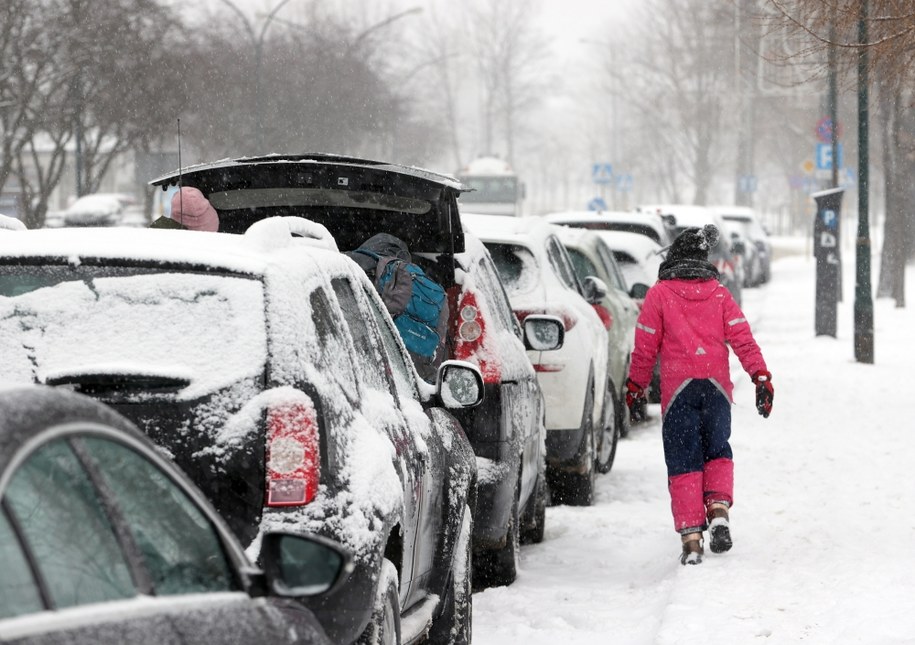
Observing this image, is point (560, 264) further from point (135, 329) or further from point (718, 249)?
point (718, 249)

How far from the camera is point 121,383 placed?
3930 millimetres

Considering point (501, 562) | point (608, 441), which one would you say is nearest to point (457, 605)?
point (501, 562)

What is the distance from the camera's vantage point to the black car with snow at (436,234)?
7133 millimetres

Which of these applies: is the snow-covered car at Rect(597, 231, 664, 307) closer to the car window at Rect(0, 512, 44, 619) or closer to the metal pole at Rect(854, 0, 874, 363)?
the metal pole at Rect(854, 0, 874, 363)

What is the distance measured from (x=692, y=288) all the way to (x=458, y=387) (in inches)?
109

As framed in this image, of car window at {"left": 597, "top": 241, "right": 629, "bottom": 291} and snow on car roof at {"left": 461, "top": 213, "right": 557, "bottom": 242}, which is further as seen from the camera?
car window at {"left": 597, "top": 241, "right": 629, "bottom": 291}

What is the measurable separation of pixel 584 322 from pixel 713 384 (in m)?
1.93

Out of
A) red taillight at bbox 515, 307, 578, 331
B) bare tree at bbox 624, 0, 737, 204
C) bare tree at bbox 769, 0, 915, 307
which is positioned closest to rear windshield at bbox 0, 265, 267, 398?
red taillight at bbox 515, 307, 578, 331

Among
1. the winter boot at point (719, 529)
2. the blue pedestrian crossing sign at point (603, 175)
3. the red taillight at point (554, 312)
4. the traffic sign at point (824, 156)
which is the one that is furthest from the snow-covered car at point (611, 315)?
the blue pedestrian crossing sign at point (603, 175)

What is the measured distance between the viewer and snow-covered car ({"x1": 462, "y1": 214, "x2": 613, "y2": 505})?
31.5 feet

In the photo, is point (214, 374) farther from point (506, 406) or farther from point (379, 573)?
point (506, 406)

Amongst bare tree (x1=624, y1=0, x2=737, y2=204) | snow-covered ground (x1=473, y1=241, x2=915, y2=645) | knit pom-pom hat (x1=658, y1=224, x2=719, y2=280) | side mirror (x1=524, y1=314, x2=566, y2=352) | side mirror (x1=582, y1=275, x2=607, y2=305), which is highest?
bare tree (x1=624, y1=0, x2=737, y2=204)

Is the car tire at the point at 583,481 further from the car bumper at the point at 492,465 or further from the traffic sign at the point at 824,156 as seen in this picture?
the traffic sign at the point at 824,156

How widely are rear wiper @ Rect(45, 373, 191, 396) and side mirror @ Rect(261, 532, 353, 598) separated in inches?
43.4
